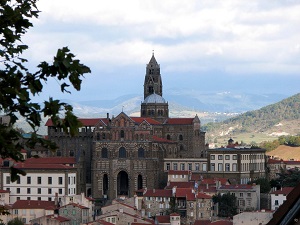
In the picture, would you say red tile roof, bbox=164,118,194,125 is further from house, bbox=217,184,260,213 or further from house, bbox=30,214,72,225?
house, bbox=30,214,72,225

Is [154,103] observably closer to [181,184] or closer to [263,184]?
[181,184]

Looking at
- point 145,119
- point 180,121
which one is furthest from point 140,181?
point 180,121

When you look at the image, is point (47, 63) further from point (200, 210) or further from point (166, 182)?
point (166, 182)

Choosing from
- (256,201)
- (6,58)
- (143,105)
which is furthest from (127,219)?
(6,58)

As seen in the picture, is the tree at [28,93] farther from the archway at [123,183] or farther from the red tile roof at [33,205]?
the archway at [123,183]

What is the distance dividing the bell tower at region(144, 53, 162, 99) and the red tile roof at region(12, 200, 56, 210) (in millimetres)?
37089

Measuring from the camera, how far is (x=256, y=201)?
12212cm

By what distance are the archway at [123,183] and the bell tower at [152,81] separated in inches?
752

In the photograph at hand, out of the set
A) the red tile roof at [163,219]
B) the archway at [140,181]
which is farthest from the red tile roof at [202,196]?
the archway at [140,181]

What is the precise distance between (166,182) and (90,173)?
819 centimetres

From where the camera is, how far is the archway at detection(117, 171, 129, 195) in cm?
13431

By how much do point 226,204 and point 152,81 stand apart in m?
37.8

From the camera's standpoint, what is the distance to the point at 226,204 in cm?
11831

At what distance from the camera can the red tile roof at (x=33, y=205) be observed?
370 ft
